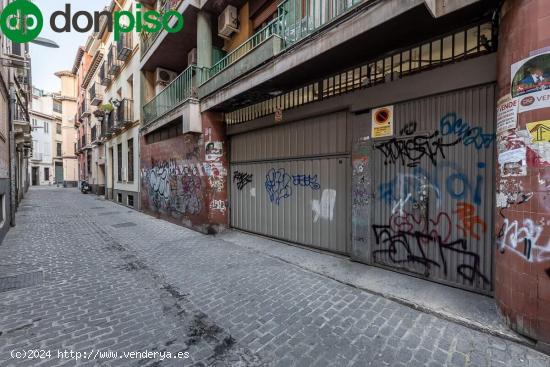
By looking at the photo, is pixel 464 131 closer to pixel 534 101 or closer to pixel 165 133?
pixel 534 101

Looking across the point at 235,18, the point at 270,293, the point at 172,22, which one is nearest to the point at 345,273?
the point at 270,293

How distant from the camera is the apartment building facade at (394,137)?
274cm

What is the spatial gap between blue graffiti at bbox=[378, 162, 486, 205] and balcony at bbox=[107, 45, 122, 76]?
54.1ft

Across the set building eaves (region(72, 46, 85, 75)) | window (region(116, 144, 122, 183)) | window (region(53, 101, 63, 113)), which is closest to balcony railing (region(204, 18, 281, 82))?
window (region(116, 144, 122, 183))

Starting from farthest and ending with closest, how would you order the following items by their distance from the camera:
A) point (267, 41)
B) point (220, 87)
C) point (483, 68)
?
point (220, 87) → point (267, 41) → point (483, 68)

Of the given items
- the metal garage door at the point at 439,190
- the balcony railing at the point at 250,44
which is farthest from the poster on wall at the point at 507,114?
the balcony railing at the point at 250,44

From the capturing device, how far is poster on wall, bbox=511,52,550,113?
255 centimetres

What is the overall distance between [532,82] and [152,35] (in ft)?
39.9

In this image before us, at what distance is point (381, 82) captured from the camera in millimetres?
4535

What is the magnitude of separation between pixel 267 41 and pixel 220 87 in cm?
205

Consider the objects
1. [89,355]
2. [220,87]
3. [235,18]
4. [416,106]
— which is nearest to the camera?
[89,355]

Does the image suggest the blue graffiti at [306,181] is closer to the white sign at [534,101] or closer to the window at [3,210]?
the white sign at [534,101]

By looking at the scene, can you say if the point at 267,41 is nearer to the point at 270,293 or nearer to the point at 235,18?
the point at 235,18

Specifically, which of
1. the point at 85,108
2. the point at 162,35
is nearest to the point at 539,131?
the point at 162,35
